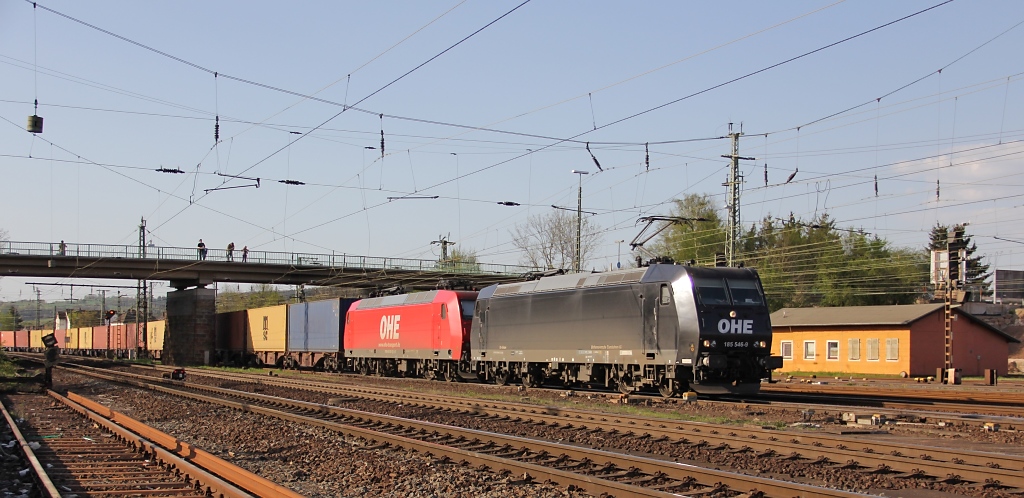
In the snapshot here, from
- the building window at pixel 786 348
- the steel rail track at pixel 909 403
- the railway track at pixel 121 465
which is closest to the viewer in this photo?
the railway track at pixel 121 465

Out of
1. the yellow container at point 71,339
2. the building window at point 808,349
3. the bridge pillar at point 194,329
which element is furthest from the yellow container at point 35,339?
the building window at point 808,349

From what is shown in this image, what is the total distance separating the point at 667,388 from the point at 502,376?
8.27m

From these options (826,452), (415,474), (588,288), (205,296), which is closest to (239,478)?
(415,474)

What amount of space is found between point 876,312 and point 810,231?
1159 inches

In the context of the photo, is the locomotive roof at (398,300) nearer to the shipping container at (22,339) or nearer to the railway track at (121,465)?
the railway track at (121,465)

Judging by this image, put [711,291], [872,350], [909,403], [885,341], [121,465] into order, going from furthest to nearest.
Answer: [872,350] < [885,341] < [711,291] < [909,403] < [121,465]

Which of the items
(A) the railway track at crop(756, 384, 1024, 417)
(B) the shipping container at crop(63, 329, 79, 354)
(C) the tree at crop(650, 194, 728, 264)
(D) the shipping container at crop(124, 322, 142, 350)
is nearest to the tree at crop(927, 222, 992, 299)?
(C) the tree at crop(650, 194, 728, 264)

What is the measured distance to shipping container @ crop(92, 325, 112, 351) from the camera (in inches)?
3214

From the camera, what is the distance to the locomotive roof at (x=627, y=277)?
2061cm

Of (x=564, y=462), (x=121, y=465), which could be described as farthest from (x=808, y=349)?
(x=121, y=465)

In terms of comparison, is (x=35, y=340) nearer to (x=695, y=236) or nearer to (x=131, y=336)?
(x=131, y=336)

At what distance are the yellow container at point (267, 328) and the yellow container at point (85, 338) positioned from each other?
145ft

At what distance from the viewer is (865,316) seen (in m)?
41.5

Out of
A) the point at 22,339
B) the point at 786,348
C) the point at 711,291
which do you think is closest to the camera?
the point at 711,291
